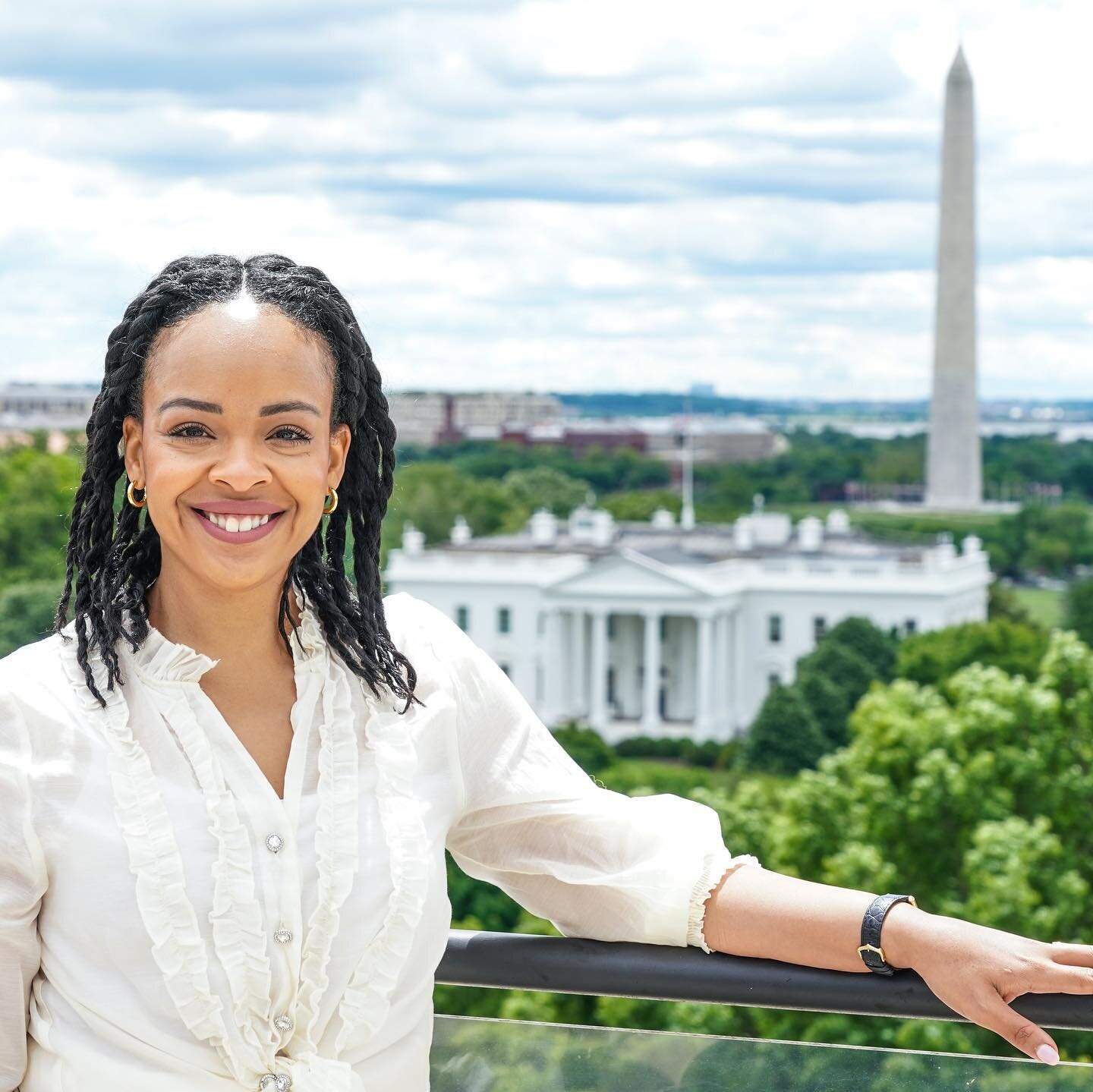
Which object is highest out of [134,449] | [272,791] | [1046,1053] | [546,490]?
[134,449]

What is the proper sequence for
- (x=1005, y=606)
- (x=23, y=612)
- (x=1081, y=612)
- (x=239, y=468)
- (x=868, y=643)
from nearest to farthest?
(x=239, y=468) → (x=23, y=612) → (x=868, y=643) → (x=1081, y=612) → (x=1005, y=606)

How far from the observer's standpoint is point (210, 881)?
92.7 inches

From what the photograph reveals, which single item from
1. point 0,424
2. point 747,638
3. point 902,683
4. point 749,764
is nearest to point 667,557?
point 747,638

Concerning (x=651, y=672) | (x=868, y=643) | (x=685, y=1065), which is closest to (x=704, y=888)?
(x=685, y=1065)

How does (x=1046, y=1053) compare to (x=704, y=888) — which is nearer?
(x=1046, y=1053)

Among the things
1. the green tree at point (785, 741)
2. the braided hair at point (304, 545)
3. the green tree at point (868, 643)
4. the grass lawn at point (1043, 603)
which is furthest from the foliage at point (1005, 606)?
the braided hair at point (304, 545)

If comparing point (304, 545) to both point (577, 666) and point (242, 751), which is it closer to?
point (242, 751)

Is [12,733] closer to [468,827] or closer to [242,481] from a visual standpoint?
[242,481]

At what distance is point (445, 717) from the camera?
260 centimetres

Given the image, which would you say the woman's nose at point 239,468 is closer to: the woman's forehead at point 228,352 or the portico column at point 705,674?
the woman's forehead at point 228,352

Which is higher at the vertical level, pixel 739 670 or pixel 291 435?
pixel 291 435

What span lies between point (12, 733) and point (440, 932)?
0.56 meters

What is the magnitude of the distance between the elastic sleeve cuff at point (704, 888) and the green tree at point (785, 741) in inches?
1750

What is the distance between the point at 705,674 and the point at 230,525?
58137 millimetres
